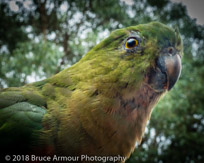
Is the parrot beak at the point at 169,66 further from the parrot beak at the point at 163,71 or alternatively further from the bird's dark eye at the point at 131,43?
the bird's dark eye at the point at 131,43

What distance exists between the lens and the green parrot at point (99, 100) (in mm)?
1127

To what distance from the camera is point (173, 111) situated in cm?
675

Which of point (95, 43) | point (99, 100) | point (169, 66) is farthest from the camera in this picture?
point (95, 43)

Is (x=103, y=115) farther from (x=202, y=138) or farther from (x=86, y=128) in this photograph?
(x=202, y=138)

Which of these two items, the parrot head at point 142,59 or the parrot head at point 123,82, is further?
the parrot head at point 142,59

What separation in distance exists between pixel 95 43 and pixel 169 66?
3114 millimetres

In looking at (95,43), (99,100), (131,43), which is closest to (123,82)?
(99,100)

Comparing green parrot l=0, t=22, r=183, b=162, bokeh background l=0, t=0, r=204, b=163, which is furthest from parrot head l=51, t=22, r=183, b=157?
bokeh background l=0, t=0, r=204, b=163

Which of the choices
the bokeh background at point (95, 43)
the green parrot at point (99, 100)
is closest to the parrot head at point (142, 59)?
the green parrot at point (99, 100)

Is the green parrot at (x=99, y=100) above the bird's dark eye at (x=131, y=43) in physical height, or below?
below

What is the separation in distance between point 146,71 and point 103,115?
43 centimetres

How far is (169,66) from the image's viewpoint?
1.40 m

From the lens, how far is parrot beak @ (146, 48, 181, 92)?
55.0 inches

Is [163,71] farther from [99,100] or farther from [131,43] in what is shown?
[99,100]
